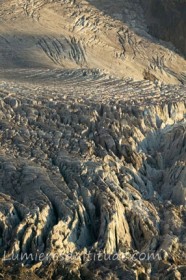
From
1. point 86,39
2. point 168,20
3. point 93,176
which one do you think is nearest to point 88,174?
point 93,176

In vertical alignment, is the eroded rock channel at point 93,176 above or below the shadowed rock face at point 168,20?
below

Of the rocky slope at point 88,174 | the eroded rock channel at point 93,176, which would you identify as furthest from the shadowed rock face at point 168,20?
the eroded rock channel at point 93,176

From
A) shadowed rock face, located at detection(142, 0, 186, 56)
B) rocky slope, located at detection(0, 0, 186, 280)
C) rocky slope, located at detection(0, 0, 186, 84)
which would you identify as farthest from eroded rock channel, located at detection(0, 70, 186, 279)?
shadowed rock face, located at detection(142, 0, 186, 56)

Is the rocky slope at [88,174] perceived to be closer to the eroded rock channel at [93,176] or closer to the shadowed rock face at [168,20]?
the eroded rock channel at [93,176]

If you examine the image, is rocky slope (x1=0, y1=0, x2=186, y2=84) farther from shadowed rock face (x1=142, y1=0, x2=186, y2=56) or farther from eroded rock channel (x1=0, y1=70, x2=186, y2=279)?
eroded rock channel (x1=0, y1=70, x2=186, y2=279)

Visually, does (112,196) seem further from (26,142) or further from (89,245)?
(26,142)

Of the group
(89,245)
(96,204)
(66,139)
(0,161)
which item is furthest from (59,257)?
(66,139)

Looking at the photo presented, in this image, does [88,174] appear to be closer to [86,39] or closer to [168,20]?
[86,39]
